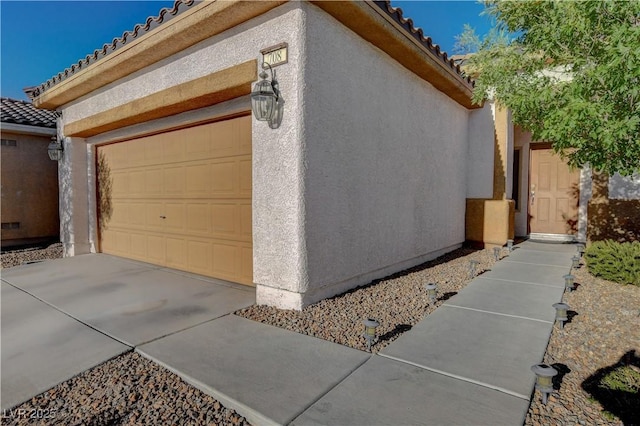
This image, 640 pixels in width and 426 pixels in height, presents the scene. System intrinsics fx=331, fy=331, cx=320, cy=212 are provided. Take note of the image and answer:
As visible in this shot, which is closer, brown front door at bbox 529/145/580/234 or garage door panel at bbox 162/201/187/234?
garage door panel at bbox 162/201/187/234

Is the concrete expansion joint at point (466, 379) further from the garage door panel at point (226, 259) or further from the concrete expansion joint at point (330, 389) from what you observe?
the garage door panel at point (226, 259)

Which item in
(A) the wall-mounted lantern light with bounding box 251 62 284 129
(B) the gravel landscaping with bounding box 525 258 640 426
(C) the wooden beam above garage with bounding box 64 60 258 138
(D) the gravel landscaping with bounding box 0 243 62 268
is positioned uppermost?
(C) the wooden beam above garage with bounding box 64 60 258 138

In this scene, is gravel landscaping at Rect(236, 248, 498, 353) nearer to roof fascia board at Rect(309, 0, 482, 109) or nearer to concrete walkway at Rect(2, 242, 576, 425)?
concrete walkway at Rect(2, 242, 576, 425)

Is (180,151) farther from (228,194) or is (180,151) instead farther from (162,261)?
(162,261)

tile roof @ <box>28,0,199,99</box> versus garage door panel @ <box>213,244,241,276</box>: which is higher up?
tile roof @ <box>28,0,199,99</box>

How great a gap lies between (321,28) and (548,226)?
8.93 metres

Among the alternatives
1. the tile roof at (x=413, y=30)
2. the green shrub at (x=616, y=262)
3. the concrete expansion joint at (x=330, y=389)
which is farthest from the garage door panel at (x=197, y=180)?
the green shrub at (x=616, y=262)

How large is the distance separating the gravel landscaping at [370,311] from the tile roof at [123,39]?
13.6 ft

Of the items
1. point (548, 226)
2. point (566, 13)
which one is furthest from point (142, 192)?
point (548, 226)

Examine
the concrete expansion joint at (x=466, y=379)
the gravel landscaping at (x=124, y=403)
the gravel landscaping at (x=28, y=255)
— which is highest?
the concrete expansion joint at (x=466, y=379)

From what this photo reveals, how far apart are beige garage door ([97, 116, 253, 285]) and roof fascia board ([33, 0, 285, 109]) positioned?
1.22 m

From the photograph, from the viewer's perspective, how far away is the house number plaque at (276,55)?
394cm

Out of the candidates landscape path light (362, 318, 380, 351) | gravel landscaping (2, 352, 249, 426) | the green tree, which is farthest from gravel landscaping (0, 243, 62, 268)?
the green tree

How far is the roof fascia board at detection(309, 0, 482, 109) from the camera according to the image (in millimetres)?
4109
